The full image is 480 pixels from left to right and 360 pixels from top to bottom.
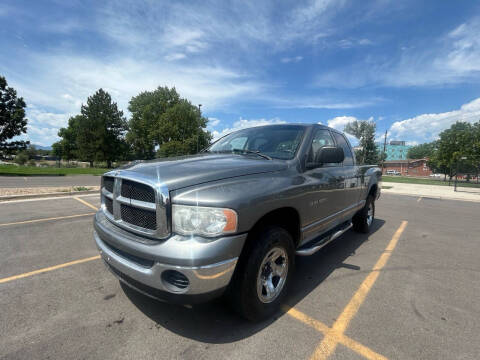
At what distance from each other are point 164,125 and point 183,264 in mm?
45843

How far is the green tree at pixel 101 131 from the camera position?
44594 mm

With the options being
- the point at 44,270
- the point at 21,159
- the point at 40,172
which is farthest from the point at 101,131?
the point at 44,270

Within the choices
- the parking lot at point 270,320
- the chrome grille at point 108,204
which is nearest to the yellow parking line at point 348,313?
the parking lot at point 270,320

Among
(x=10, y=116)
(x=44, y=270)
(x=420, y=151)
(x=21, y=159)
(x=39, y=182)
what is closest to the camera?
(x=44, y=270)

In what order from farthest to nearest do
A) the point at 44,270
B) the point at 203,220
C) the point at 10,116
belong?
the point at 10,116 < the point at 44,270 < the point at 203,220

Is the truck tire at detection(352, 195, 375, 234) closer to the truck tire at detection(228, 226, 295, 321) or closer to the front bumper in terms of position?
the truck tire at detection(228, 226, 295, 321)

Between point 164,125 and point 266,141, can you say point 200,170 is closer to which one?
point 266,141

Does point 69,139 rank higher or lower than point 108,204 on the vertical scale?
higher

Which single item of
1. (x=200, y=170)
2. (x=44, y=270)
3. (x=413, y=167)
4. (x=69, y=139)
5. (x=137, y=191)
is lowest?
(x=413, y=167)

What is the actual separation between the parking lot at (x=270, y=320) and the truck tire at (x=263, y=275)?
18 cm

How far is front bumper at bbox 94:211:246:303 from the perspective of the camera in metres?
1.60

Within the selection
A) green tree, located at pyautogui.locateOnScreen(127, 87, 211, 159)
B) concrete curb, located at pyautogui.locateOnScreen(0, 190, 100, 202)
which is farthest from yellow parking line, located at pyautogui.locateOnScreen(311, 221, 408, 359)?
green tree, located at pyautogui.locateOnScreen(127, 87, 211, 159)

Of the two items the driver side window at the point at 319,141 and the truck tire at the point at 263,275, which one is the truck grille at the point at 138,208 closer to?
the truck tire at the point at 263,275

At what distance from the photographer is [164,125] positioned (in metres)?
44.0
